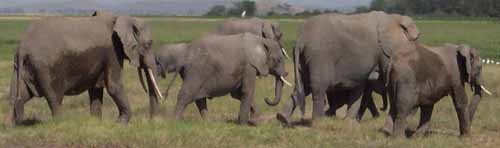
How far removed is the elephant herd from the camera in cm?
1221

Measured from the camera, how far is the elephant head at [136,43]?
12.8 metres

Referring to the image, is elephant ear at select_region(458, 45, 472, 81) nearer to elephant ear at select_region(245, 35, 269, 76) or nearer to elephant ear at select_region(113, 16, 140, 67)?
elephant ear at select_region(245, 35, 269, 76)

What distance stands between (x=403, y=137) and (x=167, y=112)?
4570 mm

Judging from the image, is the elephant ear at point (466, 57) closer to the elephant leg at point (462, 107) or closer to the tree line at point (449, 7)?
the elephant leg at point (462, 107)

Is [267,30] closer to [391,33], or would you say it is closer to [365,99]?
[365,99]

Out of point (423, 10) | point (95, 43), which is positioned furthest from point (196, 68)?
point (423, 10)

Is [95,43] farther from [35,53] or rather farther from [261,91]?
[261,91]

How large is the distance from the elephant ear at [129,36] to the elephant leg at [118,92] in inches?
11.4

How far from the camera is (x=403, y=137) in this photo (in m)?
12.5

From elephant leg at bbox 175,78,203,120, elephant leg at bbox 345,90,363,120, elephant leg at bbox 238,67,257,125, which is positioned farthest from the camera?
elephant leg at bbox 345,90,363,120

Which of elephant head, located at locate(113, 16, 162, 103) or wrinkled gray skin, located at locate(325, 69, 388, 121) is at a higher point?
elephant head, located at locate(113, 16, 162, 103)

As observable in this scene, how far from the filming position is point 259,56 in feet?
46.0

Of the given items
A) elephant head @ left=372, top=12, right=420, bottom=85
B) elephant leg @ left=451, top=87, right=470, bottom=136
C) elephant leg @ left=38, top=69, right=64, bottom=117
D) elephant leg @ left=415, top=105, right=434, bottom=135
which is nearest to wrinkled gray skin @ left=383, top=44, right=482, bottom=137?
elephant leg @ left=451, top=87, right=470, bottom=136

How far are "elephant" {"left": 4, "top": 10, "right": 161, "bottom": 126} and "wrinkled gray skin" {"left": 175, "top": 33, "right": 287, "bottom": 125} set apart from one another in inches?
28.2
